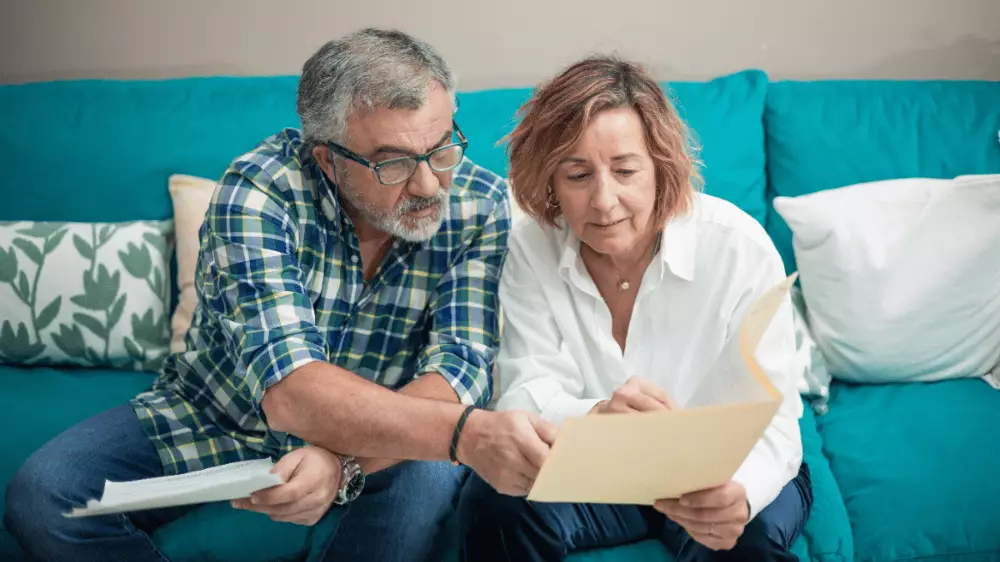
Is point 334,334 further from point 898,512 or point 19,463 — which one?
point 898,512

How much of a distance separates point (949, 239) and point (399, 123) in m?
1.15

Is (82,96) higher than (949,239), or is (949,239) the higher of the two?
(82,96)

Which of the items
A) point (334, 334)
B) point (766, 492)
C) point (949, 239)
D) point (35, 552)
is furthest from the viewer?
point (949, 239)

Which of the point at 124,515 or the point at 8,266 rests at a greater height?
the point at 8,266

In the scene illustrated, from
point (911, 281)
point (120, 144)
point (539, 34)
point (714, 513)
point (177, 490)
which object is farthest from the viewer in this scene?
point (539, 34)

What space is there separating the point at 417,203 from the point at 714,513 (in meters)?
0.70

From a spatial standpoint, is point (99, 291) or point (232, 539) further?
point (99, 291)

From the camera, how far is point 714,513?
1296mm


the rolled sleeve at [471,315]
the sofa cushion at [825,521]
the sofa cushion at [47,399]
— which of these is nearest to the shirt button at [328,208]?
the rolled sleeve at [471,315]

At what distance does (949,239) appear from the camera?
193 centimetres

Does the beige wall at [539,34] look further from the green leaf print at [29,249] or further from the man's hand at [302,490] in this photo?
the man's hand at [302,490]

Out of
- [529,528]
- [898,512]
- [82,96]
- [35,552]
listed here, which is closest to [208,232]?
[35,552]

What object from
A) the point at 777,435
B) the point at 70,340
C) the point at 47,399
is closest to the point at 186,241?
the point at 70,340

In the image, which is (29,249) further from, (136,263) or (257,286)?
(257,286)
